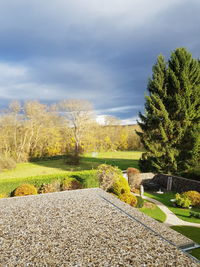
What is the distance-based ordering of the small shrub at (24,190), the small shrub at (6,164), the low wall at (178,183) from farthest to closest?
the small shrub at (6,164), the low wall at (178,183), the small shrub at (24,190)

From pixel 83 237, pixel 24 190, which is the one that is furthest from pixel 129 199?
pixel 24 190

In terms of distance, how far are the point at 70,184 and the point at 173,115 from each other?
38.2ft

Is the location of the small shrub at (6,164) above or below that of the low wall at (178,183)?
below

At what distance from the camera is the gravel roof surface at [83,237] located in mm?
4289

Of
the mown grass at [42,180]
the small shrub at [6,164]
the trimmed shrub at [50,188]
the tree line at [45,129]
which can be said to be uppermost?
the tree line at [45,129]

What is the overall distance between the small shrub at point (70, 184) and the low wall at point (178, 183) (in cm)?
793

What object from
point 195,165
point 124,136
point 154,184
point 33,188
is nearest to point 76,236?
point 33,188

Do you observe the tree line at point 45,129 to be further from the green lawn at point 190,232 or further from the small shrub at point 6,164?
the green lawn at point 190,232

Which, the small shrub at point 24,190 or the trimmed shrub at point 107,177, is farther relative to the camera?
the trimmed shrub at point 107,177

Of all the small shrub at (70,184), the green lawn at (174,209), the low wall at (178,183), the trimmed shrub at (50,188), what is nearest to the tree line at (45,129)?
the low wall at (178,183)

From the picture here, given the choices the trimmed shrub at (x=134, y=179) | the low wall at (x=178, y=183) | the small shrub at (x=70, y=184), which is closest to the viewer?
the small shrub at (x=70, y=184)

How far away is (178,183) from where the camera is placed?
14938 mm

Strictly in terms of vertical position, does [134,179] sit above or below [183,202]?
above

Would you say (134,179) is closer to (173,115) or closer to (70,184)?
(70,184)
